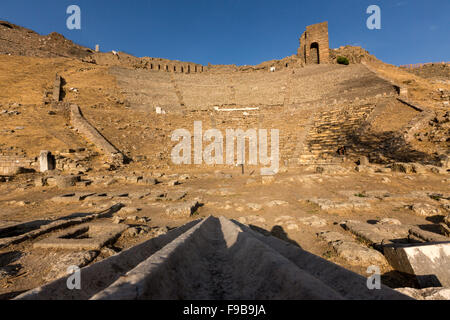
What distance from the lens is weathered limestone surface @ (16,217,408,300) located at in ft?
3.61

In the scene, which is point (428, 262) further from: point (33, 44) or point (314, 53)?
point (33, 44)

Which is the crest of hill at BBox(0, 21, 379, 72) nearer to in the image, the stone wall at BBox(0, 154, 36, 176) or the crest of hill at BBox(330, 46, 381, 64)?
the crest of hill at BBox(330, 46, 381, 64)

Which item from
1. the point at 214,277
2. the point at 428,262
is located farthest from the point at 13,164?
A: the point at 428,262

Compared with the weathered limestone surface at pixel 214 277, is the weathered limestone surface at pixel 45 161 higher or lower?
higher

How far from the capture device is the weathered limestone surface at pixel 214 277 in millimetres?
1101

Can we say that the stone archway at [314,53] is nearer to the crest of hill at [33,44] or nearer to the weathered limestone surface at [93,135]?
the weathered limestone surface at [93,135]

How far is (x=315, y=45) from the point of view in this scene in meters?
42.9

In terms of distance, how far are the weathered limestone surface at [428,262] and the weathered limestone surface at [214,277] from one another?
161 centimetres

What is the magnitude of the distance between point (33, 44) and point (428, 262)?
196ft

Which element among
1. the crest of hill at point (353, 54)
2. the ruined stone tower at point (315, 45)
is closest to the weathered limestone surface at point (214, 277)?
the crest of hill at point (353, 54)

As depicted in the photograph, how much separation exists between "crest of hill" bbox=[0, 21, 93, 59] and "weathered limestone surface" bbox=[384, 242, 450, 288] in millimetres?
55118

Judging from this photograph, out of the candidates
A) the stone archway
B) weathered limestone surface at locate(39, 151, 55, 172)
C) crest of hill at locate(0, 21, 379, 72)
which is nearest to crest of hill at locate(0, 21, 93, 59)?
crest of hill at locate(0, 21, 379, 72)
